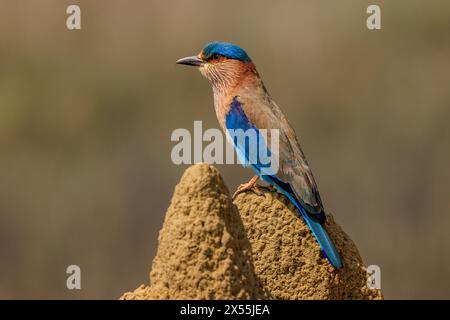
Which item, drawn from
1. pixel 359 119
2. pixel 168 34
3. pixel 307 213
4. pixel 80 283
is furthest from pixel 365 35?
pixel 307 213

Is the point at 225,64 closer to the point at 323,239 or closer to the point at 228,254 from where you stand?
the point at 323,239

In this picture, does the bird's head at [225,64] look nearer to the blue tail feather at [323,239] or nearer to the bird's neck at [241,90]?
the bird's neck at [241,90]

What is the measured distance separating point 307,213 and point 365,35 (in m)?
8.45

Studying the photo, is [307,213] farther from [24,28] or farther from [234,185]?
[24,28]

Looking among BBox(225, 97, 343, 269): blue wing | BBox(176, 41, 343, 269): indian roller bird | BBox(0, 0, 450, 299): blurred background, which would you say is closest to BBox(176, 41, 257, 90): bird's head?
BBox(176, 41, 343, 269): indian roller bird

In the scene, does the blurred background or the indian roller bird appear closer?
the indian roller bird

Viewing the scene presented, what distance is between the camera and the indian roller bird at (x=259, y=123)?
7.28 m

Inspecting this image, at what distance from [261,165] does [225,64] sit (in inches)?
42.6

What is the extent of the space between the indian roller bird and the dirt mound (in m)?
0.09

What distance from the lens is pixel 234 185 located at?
44.3ft

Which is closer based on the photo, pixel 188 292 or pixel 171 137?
pixel 188 292

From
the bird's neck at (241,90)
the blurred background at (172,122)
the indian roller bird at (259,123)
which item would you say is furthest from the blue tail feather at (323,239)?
the blurred background at (172,122)

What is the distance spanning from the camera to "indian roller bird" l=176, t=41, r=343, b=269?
728 centimetres

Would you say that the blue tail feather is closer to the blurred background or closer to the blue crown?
the blue crown
